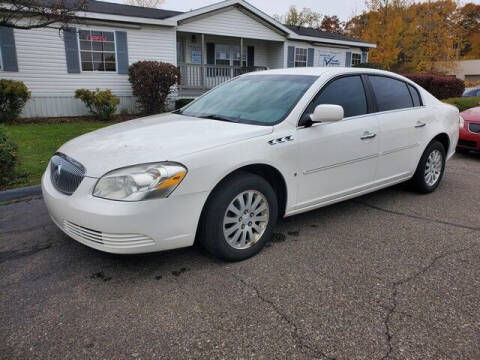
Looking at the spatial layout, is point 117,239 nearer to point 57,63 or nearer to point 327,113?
point 327,113

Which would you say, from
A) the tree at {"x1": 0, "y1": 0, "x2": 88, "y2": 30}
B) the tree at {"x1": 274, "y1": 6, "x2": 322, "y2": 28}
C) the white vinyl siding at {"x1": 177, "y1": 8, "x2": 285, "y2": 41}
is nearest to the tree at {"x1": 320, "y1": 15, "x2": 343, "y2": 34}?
the tree at {"x1": 274, "y1": 6, "x2": 322, "y2": 28}

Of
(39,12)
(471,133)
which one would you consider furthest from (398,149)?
(39,12)

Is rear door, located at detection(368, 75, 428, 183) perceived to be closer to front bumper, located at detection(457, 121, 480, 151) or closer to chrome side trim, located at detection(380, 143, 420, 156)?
chrome side trim, located at detection(380, 143, 420, 156)

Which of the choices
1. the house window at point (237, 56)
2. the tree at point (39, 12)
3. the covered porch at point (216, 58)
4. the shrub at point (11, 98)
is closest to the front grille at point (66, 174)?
the tree at point (39, 12)

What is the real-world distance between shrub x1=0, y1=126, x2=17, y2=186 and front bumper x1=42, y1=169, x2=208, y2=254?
269cm

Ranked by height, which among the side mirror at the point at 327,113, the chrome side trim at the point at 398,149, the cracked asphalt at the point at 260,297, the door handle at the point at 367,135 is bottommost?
the cracked asphalt at the point at 260,297

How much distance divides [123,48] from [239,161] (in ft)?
38.7

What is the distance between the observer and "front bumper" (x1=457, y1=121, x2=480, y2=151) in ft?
24.1

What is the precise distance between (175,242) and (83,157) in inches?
39.6

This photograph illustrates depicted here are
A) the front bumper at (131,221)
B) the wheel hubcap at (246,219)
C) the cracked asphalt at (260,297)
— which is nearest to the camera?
the cracked asphalt at (260,297)

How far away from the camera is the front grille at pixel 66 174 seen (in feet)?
9.72

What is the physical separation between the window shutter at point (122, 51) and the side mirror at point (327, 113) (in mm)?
11531

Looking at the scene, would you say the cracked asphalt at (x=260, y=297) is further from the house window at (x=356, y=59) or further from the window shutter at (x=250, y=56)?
the house window at (x=356, y=59)

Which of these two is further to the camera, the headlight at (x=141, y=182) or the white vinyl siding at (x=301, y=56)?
the white vinyl siding at (x=301, y=56)
